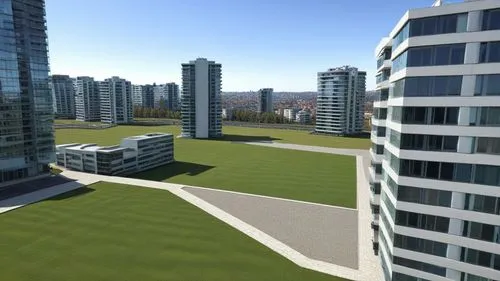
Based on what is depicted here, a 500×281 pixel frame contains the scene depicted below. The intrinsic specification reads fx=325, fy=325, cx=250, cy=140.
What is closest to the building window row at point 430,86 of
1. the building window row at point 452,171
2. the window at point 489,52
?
the window at point 489,52

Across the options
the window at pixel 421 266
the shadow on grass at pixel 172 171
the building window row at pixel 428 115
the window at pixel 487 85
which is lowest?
the shadow on grass at pixel 172 171

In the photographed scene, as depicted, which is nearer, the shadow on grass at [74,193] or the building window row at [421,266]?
the building window row at [421,266]

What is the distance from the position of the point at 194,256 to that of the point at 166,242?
6055 millimetres

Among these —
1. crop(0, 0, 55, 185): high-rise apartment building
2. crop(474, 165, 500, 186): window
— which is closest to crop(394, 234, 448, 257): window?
crop(474, 165, 500, 186): window

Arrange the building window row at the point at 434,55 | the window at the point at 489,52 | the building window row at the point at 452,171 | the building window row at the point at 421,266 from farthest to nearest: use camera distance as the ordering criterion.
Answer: the building window row at the point at 421,266 → the building window row at the point at 434,55 → the building window row at the point at 452,171 → the window at the point at 489,52

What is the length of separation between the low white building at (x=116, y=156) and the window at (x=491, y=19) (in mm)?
80432

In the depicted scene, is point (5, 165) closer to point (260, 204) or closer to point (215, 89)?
point (260, 204)

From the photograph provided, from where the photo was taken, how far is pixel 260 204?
62.7m

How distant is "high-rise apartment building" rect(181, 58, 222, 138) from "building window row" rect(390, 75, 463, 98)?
142 meters

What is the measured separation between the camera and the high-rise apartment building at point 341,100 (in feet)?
549

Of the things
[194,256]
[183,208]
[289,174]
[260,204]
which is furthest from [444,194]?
[289,174]

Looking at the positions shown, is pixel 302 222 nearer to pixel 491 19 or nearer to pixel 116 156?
pixel 491 19

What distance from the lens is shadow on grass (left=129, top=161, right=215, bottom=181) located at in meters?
86.3

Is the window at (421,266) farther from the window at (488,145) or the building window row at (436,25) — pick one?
the building window row at (436,25)
